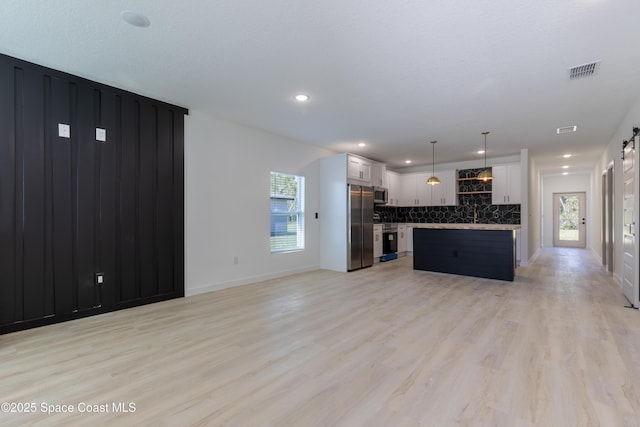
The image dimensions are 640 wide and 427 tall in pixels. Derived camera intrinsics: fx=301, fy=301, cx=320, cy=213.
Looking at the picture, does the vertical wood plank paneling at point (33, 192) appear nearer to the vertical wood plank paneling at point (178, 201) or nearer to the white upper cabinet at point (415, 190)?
the vertical wood plank paneling at point (178, 201)

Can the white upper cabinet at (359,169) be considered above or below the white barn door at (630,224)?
above

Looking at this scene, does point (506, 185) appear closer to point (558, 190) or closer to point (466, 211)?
point (466, 211)

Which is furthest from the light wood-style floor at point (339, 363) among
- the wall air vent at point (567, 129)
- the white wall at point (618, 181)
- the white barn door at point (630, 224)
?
the wall air vent at point (567, 129)

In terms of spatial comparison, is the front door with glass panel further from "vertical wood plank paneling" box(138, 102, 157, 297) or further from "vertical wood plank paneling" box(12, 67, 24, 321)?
"vertical wood plank paneling" box(12, 67, 24, 321)

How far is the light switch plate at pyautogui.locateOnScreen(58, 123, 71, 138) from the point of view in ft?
10.8

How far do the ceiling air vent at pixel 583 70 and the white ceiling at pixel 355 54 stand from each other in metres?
0.09

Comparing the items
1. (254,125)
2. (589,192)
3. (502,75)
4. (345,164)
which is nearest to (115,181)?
(254,125)

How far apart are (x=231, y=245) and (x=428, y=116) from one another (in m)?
3.71

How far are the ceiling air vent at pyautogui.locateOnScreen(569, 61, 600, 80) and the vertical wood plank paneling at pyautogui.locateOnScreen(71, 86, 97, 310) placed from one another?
528cm

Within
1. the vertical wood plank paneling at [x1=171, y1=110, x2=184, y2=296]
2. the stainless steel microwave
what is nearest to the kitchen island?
the stainless steel microwave

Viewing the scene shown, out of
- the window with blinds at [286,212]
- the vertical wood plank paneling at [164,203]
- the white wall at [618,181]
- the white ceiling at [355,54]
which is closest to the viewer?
the white ceiling at [355,54]

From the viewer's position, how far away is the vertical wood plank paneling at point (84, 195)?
339cm

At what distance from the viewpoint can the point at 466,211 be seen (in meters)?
8.26

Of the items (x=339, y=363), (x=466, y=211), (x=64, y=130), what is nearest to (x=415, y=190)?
(x=466, y=211)
